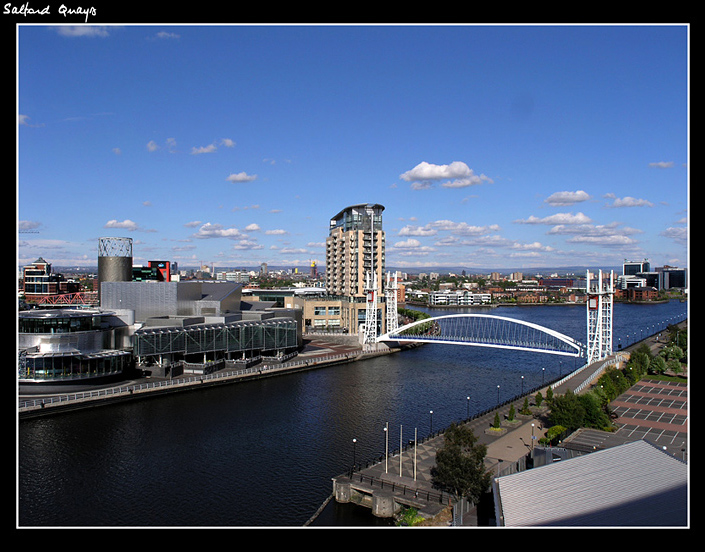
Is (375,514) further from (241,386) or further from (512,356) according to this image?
(512,356)

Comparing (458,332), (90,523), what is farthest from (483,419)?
(458,332)

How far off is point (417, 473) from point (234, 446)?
29.7ft

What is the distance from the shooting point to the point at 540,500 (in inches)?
495

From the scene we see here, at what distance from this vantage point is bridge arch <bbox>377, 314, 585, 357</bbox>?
43.5 m

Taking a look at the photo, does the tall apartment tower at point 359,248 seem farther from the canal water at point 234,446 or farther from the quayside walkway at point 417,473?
the quayside walkway at point 417,473

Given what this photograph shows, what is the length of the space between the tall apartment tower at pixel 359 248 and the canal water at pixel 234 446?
28.5 meters

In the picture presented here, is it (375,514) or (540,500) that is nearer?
(540,500)

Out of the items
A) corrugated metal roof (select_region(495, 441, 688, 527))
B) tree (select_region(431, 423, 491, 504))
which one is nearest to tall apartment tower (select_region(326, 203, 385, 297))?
tree (select_region(431, 423, 491, 504))

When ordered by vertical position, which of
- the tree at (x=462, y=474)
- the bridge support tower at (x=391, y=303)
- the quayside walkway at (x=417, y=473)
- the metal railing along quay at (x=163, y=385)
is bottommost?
the quayside walkway at (x=417, y=473)

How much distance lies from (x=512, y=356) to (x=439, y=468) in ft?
119

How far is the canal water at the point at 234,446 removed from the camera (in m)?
19.0

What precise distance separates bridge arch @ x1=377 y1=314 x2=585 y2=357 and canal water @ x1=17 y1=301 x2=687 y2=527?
3.04m

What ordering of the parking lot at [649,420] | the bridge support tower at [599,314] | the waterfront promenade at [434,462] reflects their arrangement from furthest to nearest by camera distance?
1. the bridge support tower at [599,314]
2. the parking lot at [649,420]
3. the waterfront promenade at [434,462]

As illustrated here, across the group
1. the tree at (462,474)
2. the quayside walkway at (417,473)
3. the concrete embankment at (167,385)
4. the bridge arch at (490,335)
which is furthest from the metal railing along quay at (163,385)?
the tree at (462,474)
